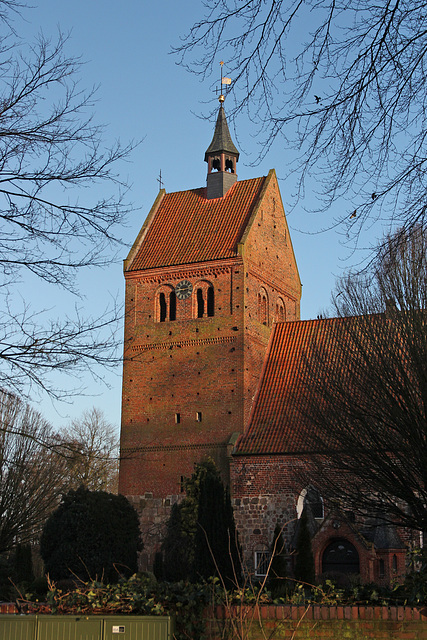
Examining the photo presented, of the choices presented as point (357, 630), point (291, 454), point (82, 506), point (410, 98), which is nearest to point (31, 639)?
point (357, 630)

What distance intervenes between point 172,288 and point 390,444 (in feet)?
61.5

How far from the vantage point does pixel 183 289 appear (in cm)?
3184

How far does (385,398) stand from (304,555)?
1216 cm

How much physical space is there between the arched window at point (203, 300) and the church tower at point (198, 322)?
42 mm

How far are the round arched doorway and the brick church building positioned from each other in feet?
0.14

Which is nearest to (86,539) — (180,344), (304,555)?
(304,555)

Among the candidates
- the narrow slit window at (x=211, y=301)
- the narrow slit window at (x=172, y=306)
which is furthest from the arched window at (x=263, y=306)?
the narrow slit window at (x=172, y=306)

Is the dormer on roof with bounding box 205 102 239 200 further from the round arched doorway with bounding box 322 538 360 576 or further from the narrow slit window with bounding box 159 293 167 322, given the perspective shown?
the round arched doorway with bounding box 322 538 360 576

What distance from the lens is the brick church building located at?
91.4 ft

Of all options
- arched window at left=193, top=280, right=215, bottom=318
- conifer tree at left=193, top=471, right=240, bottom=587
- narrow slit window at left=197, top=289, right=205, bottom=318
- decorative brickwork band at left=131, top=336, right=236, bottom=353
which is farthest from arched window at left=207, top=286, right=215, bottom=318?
conifer tree at left=193, top=471, right=240, bottom=587

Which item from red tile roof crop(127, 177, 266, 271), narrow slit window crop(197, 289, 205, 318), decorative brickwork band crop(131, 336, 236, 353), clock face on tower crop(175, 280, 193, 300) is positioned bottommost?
decorative brickwork band crop(131, 336, 236, 353)

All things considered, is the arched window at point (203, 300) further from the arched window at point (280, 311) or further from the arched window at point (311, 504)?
the arched window at point (311, 504)

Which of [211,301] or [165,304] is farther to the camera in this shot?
[165,304]

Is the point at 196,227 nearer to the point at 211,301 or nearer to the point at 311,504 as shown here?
the point at 211,301
